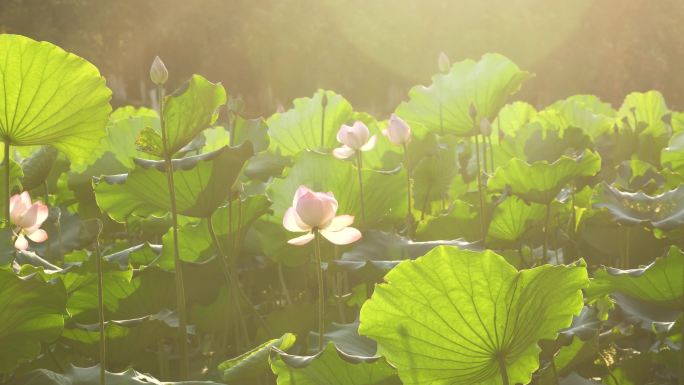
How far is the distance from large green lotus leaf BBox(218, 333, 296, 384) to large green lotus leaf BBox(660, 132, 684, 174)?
1.08 m

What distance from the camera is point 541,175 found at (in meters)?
1.62

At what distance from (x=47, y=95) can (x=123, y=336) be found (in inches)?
16.0

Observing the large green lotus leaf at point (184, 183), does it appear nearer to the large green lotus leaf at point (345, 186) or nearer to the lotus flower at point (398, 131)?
the large green lotus leaf at point (345, 186)

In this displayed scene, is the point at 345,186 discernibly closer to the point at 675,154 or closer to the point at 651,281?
the point at 651,281

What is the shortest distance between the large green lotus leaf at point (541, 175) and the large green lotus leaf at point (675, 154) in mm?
320

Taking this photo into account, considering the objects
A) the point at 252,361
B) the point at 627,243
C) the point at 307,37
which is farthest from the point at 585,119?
the point at 307,37

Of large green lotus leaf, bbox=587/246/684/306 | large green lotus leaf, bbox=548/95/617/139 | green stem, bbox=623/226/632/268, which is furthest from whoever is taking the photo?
large green lotus leaf, bbox=548/95/617/139

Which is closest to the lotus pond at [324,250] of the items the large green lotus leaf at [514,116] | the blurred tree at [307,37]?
the large green lotus leaf at [514,116]

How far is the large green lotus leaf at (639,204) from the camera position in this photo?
1.58m

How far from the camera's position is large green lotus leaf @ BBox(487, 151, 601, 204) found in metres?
1.62

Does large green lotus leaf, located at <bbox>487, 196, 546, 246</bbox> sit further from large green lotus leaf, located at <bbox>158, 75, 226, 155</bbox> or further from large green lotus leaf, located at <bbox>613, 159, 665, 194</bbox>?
large green lotus leaf, located at <bbox>158, 75, 226, 155</bbox>

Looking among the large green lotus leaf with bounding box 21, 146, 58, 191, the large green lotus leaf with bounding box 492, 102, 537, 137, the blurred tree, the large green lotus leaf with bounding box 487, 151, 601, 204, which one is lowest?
the blurred tree

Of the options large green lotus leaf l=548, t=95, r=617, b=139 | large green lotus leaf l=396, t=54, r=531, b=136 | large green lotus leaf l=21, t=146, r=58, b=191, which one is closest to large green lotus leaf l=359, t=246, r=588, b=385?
large green lotus leaf l=396, t=54, r=531, b=136

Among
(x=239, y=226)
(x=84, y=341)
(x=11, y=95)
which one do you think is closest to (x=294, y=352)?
(x=239, y=226)
